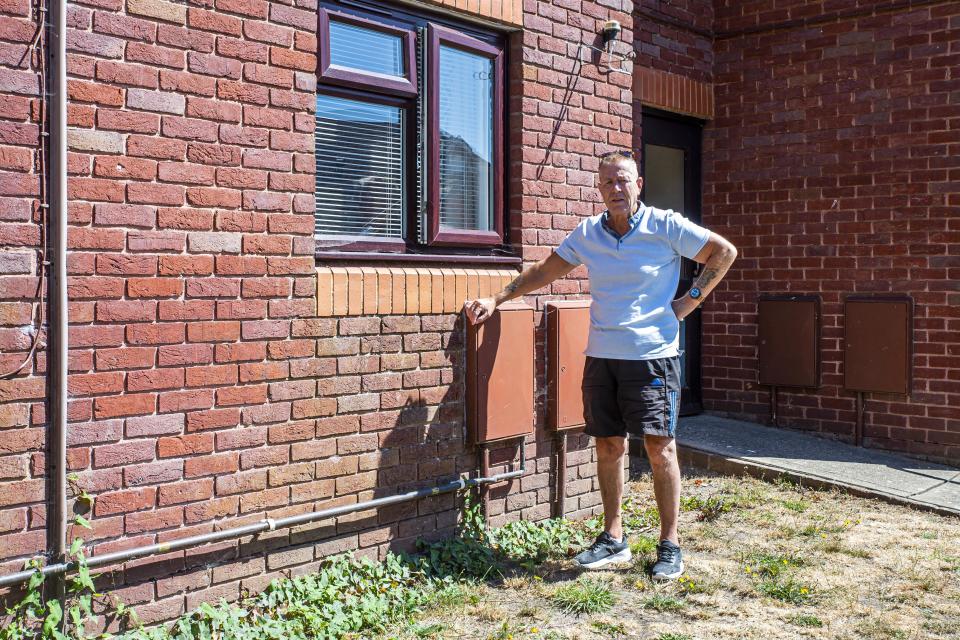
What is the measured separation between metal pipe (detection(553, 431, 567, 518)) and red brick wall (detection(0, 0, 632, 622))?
95 cm

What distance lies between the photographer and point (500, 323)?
16.1 ft

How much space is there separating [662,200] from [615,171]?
11.7ft

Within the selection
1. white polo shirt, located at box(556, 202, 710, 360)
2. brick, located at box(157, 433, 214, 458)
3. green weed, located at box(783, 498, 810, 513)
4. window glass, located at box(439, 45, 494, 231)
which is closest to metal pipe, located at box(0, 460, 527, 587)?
brick, located at box(157, 433, 214, 458)

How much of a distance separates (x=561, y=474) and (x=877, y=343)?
329cm

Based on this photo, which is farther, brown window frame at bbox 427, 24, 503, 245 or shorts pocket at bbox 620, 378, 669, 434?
brown window frame at bbox 427, 24, 503, 245

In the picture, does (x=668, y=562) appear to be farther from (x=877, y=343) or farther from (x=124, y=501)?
(x=877, y=343)

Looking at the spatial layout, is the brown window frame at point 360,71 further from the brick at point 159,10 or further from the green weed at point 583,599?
the green weed at point 583,599

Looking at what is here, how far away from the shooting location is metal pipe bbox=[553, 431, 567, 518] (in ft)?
17.7

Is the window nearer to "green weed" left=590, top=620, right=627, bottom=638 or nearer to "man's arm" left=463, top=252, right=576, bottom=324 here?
"man's arm" left=463, top=252, right=576, bottom=324

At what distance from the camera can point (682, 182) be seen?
8094 mm

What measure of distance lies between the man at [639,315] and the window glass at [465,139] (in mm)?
612

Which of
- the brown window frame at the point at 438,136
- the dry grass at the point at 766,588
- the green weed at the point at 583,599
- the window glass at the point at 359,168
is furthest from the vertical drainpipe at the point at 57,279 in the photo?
the green weed at the point at 583,599

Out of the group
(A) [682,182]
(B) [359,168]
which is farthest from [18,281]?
(A) [682,182]

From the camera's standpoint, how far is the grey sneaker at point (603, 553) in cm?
467
